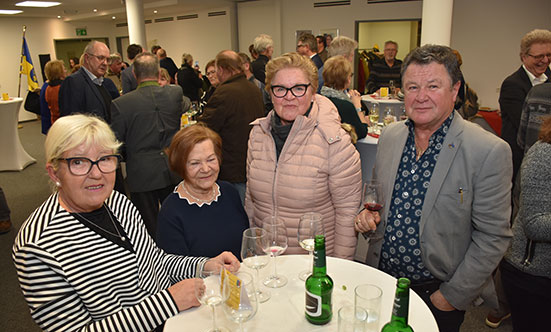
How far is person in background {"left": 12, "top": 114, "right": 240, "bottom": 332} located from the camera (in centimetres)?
131

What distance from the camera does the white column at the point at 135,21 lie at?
33.8 feet

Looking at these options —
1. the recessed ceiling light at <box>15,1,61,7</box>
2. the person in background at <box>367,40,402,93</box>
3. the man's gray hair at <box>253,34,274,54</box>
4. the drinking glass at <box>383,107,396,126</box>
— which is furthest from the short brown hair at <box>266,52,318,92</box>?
the recessed ceiling light at <box>15,1,61,7</box>

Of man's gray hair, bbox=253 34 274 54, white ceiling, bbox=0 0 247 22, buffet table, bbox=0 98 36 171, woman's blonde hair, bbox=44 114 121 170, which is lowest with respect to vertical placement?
buffet table, bbox=0 98 36 171

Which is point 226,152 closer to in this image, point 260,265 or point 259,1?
point 260,265

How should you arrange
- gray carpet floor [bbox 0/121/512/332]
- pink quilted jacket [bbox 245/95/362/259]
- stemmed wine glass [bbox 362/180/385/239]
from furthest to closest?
1. gray carpet floor [bbox 0/121/512/332]
2. pink quilted jacket [bbox 245/95/362/259]
3. stemmed wine glass [bbox 362/180/385/239]

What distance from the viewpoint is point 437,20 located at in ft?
20.4

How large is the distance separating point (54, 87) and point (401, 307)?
623 centimetres

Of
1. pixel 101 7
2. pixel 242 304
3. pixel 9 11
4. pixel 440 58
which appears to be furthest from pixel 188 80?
pixel 9 11

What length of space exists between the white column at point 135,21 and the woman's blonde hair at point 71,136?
32.3 ft

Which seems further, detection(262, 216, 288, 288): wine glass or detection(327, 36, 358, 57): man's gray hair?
detection(327, 36, 358, 57): man's gray hair

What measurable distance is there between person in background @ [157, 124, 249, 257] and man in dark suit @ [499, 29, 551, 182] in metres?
3.18

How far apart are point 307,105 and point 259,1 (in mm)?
11582

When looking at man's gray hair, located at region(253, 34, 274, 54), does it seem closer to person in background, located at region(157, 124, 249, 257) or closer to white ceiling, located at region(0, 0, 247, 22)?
person in background, located at region(157, 124, 249, 257)

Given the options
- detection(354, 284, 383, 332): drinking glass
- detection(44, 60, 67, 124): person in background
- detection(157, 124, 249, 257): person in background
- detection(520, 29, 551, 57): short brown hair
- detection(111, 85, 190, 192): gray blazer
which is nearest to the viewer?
detection(354, 284, 383, 332): drinking glass
